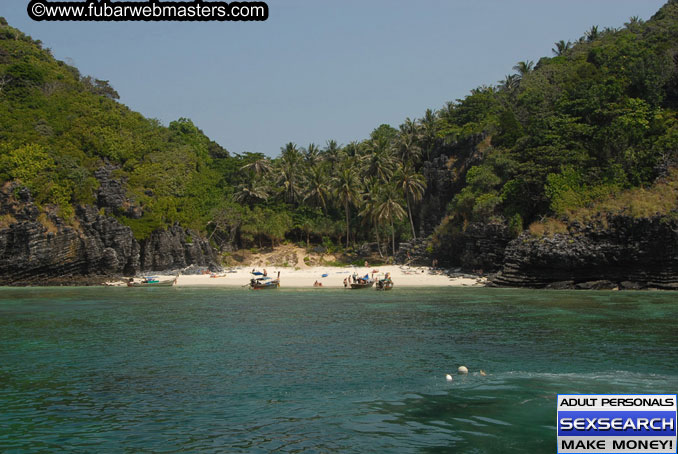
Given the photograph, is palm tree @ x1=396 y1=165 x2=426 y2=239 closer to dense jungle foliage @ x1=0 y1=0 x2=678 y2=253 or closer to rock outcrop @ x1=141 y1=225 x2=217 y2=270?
dense jungle foliage @ x1=0 y1=0 x2=678 y2=253

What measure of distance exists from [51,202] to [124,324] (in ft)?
113

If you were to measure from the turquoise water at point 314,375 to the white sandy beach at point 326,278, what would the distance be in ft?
74.0

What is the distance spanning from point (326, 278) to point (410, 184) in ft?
67.3

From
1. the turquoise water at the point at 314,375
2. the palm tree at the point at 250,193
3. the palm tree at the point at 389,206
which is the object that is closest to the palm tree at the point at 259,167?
the palm tree at the point at 250,193

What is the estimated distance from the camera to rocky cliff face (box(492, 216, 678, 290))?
1726 inches

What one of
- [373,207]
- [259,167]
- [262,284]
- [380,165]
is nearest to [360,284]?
[262,284]

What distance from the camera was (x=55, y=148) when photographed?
Answer: 60.8m

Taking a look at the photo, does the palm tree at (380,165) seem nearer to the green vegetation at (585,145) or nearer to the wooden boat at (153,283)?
the green vegetation at (585,145)

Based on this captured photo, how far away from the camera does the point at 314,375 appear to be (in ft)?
55.2

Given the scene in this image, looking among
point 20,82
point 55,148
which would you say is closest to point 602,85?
point 55,148

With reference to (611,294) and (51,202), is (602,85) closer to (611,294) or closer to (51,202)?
(611,294)

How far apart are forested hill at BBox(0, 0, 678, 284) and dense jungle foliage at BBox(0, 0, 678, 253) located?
0.67 ft

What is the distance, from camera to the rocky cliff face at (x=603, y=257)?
43844mm

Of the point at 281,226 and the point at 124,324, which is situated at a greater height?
the point at 281,226
